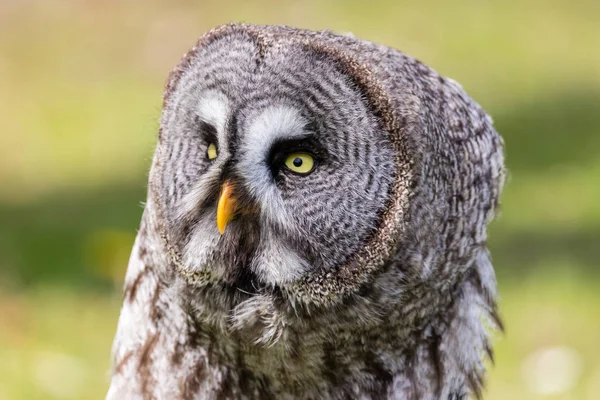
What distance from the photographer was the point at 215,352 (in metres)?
2.33

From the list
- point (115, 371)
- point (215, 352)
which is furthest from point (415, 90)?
point (115, 371)

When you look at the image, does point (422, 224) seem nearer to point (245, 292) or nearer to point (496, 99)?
point (245, 292)

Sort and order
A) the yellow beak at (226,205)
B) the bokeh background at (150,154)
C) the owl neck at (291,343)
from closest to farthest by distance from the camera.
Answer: the yellow beak at (226,205)
the owl neck at (291,343)
the bokeh background at (150,154)

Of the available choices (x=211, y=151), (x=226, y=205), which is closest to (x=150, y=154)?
(x=211, y=151)

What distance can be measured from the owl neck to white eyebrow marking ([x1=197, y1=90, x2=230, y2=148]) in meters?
0.34

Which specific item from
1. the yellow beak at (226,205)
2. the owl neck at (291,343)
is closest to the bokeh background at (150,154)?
the owl neck at (291,343)

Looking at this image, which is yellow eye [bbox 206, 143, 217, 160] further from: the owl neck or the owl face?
the owl neck

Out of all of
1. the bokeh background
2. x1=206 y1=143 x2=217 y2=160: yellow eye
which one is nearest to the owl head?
x1=206 y1=143 x2=217 y2=160: yellow eye

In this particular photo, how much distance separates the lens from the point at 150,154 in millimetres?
2486

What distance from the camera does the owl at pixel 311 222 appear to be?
2033 millimetres

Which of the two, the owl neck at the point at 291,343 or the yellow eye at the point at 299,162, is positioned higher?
the yellow eye at the point at 299,162

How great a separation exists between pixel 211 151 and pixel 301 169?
0.18 m

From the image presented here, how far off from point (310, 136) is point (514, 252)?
2.77 m

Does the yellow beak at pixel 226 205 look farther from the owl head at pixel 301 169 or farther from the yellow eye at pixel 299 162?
the yellow eye at pixel 299 162
